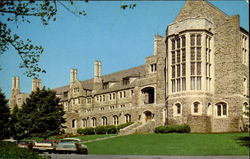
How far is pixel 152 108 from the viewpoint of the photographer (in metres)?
40.3

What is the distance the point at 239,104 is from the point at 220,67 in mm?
3971

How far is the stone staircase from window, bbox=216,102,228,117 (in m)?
7.36

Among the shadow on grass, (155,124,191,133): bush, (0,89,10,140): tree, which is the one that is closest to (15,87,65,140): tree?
(0,89,10,140): tree

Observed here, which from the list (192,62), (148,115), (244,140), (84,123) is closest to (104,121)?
(84,123)

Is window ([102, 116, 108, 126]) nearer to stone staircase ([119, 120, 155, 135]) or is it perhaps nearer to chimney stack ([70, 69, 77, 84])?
stone staircase ([119, 120, 155, 135])

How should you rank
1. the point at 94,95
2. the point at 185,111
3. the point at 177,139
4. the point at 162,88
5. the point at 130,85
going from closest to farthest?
the point at 177,139, the point at 185,111, the point at 162,88, the point at 130,85, the point at 94,95

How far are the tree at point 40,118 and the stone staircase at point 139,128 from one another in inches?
400

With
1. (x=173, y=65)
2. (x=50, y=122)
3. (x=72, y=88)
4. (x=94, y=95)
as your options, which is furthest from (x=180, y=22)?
(x=72, y=88)

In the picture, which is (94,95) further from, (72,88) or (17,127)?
(17,127)

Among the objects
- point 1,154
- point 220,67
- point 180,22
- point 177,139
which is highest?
point 180,22

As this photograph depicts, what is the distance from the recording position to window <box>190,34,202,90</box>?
1308 inches

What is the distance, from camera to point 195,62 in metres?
33.2

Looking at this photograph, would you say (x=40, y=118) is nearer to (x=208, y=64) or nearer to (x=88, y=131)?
(x=208, y=64)

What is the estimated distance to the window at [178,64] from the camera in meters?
33.8
